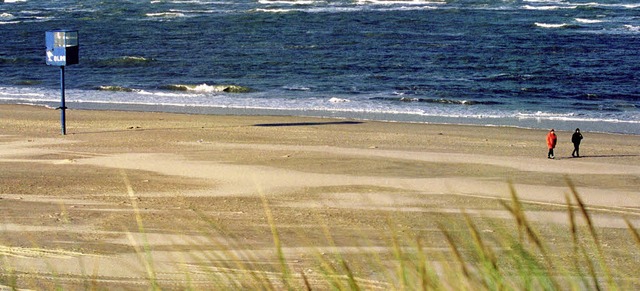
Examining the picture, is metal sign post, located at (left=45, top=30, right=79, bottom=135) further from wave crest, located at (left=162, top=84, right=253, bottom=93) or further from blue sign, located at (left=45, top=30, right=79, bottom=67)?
wave crest, located at (left=162, top=84, right=253, bottom=93)

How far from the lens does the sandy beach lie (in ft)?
35.8

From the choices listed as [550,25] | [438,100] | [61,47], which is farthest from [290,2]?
[61,47]

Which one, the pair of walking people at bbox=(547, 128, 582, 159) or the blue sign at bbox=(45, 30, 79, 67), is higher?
the blue sign at bbox=(45, 30, 79, 67)

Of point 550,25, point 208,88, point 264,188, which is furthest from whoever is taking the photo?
point 550,25

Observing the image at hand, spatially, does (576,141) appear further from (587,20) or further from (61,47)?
(587,20)

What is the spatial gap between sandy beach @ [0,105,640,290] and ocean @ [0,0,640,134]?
3613 mm

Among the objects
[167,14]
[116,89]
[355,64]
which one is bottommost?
[167,14]

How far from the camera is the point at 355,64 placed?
3562 centimetres

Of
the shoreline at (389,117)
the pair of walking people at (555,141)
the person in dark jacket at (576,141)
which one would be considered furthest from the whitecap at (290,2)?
Answer: the pair of walking people at (555,141)

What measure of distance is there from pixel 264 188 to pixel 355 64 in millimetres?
20819

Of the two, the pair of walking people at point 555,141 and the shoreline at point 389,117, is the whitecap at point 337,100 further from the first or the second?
the pair of walking people at point 555,141

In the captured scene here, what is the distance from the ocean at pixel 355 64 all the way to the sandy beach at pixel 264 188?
3.61m

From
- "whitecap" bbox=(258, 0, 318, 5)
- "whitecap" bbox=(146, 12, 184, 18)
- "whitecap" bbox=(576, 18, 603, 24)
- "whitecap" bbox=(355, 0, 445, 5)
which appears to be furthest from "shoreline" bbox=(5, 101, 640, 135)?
"whitecap" bbox=(355, 0, 445, 5)

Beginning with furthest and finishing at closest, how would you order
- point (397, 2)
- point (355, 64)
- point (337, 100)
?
point (397, 2) < point (355, 64) < point (337, 100)
